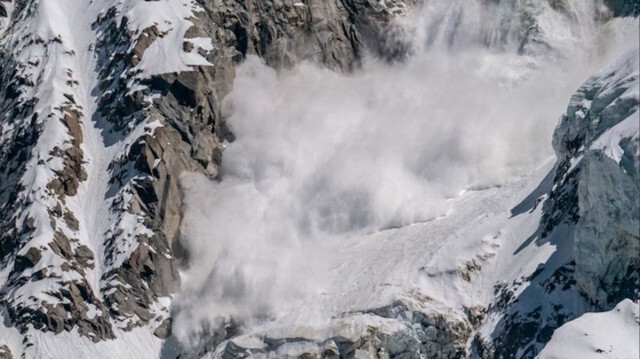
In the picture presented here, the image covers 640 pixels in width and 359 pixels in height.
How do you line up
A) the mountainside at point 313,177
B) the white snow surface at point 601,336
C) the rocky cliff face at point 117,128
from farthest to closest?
1. the rocky cliff face at point 117,128
2. the mountainside at point 313,177
3. the white snow surface at point 601,336

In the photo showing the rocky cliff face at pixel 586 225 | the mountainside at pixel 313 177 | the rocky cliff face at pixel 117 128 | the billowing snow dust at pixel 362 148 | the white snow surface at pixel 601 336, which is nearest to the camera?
the white snow surface at pixel 601 336

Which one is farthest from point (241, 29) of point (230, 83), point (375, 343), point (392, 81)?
point (375, 343)

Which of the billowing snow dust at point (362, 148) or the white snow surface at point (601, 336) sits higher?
the white snow surface at point (601, 336)

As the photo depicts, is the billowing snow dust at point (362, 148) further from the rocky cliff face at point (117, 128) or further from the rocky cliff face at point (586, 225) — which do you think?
the rocky cliff face at point (586, 225)

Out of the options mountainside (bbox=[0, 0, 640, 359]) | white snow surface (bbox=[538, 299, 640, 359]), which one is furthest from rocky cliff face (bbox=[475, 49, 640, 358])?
white snow surface (bbox=[538, 299, 640, 359])

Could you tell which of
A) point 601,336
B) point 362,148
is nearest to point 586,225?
point 601,336

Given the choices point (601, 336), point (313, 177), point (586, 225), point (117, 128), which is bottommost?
point (313, 177)

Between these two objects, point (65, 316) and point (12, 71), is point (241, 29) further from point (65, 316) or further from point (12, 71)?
point (65, 316)

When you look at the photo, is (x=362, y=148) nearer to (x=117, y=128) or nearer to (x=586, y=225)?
(x=117, y=128)

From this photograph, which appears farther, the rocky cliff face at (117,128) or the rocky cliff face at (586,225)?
the rocky cliff face at (117,128)

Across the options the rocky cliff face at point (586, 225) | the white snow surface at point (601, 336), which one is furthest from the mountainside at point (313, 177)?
the white snow surface at point (601, 336)

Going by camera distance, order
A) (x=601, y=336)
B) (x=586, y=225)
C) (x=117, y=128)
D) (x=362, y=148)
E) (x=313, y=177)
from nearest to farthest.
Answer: (x=601, y=336)
(x=586, y=225)
(x=117, y=128)
(x=313, y=177)
(x=362, y=148)
